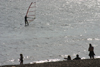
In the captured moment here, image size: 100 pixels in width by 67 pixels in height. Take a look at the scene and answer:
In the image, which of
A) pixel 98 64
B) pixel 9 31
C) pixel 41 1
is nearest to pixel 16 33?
pixel 9 31

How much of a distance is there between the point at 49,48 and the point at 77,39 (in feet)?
18.6

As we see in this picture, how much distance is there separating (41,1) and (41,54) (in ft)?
218

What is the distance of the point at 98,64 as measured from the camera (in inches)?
703

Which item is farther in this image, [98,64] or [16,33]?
[16,33]

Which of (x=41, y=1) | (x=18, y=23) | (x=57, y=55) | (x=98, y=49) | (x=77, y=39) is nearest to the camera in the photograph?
(x=57, y=55)

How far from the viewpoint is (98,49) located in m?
30.5

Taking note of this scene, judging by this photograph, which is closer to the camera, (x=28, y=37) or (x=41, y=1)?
(x=28, y=37)

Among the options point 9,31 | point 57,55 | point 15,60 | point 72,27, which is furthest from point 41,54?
point 72,27

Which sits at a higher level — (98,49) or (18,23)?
(18,23)

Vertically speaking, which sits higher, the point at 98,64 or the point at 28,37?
the point at 28,37

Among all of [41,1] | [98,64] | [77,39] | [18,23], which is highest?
[41,1]

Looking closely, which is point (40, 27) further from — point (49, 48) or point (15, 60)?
point (15, 60)

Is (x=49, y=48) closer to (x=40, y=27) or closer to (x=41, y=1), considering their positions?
(x=40, y=27)

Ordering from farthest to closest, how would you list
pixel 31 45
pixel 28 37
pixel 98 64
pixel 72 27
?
1. pixel 72 27
2. pixel 28 37
3. pixel 31 45
4. pixel 98 64
